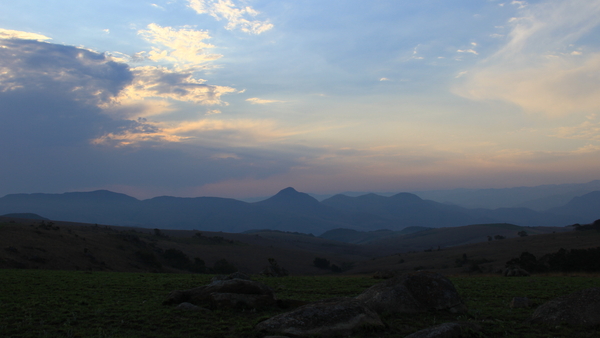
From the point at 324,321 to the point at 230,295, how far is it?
5.22 meters

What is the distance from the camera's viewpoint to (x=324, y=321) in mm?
9836

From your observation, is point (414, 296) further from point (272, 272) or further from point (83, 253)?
point (83, 253)

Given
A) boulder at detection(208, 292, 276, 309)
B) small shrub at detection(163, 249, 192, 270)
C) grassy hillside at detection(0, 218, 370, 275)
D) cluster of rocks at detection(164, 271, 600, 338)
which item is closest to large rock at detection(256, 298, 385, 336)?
cluster of rocks at detection(164, 271, 600, 338)

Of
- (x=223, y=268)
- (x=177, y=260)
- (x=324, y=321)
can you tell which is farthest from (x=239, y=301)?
(x=177, y=260)

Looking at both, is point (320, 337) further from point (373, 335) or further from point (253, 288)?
point (253, 288)

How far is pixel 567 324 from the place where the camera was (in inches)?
403

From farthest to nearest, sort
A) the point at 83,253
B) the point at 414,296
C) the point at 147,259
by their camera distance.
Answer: the point at 147,259, the point at 83,253, the point at 414,296

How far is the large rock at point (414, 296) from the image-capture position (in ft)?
40.3

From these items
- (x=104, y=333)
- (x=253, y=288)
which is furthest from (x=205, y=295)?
(x=104, y=333)

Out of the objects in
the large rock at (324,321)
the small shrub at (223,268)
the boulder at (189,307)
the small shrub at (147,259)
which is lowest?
the small shrub at (223,268)

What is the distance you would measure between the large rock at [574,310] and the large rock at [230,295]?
9509 millimetres

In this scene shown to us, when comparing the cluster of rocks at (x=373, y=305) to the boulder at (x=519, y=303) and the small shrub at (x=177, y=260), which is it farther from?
the small shrub at (x=177, y=260)

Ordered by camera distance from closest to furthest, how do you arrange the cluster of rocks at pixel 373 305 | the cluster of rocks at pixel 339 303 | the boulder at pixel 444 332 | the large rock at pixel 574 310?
the boulder at pixel 444 332
the cluster of rocks at pixel 373 305
the cluster of rocks at pixel 339 303
the large rock at pixel 574 310

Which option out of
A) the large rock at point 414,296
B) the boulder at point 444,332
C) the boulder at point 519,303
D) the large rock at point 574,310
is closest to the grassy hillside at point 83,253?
the large rock at point 414,296
